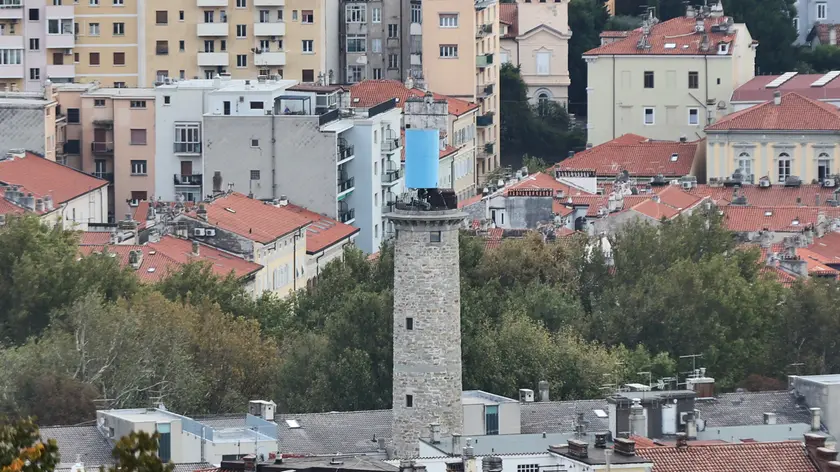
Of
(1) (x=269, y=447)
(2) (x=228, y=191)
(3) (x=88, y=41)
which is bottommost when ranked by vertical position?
(1) (x=269, y=447)

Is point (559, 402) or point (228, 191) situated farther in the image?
point (228, 191)

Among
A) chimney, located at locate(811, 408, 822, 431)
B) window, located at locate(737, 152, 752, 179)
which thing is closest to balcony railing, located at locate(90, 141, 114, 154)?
window, located at locate(737, 152, 752, 179)

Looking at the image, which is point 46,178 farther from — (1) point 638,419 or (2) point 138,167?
(1) point 638,419

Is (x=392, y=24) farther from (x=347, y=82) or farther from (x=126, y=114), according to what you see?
(x=126, y=114)

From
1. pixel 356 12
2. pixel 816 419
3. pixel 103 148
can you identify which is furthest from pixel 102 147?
pixel 816 419

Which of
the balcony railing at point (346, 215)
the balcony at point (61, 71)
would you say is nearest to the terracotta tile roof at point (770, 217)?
the balcony railing at point (346, 215)

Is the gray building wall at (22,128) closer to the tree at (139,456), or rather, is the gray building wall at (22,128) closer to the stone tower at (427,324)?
the stone tower at (427,324)

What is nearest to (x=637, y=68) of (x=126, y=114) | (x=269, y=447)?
(x=126, y=114)
